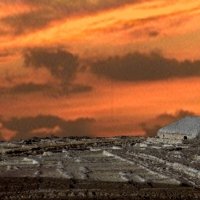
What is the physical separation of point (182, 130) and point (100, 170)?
635 inches

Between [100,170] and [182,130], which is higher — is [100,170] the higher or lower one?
the lower one

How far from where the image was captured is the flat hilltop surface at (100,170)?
2194 centimetres

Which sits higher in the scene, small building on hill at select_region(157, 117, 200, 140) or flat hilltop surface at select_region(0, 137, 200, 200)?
small building on hill at select_region(157, 117, 200, 140)

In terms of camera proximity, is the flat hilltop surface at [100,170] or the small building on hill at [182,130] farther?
the small building on hill at [182,130]

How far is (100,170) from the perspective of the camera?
28922mm

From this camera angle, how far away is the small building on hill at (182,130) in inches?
1693

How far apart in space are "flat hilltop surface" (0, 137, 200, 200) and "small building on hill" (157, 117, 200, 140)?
110 centimetres

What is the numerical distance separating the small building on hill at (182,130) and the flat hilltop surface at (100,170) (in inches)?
43.2

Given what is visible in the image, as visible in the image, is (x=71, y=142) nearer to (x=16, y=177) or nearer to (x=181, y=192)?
(x=16, y=177)

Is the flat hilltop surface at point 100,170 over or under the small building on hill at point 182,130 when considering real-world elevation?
under

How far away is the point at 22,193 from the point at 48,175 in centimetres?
529

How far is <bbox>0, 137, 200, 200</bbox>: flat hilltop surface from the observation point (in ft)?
72.0

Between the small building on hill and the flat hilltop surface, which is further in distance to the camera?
the small building on hill

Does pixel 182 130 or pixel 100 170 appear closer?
pixel 100 170
